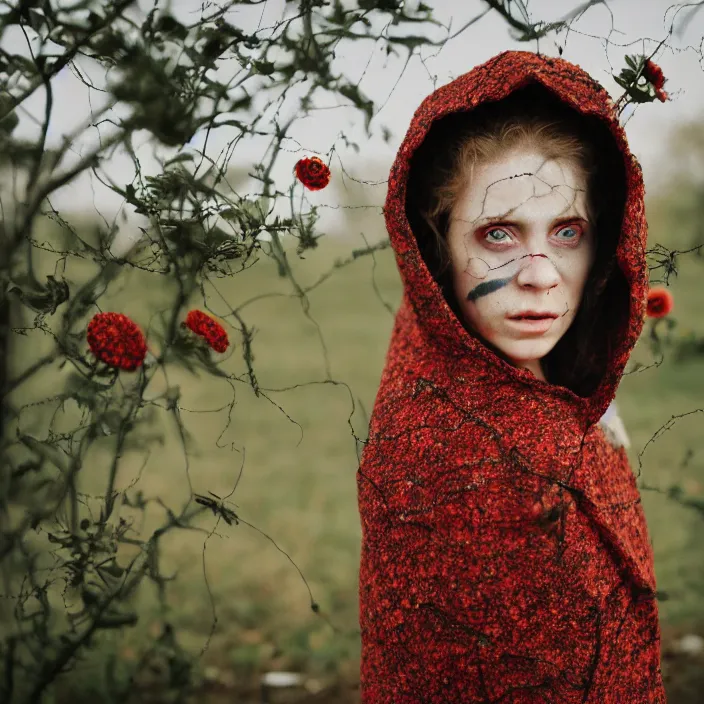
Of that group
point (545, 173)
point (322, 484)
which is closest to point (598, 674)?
point (545, 173)

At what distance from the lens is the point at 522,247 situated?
1445mm

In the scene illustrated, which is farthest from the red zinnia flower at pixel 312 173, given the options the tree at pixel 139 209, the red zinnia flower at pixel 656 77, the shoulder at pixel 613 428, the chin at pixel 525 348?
the shoulder at pixel 613 428

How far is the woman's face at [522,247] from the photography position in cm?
143

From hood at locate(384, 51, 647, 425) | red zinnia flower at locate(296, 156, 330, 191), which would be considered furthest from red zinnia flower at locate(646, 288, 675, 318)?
red zinnia flower at locate(296, 156, 330, 191)

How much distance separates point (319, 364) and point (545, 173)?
19.4 ft

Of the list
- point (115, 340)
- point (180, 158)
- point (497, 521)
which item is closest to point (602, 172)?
point (497, 521)

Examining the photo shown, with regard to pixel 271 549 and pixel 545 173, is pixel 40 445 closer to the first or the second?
pixel 545 173

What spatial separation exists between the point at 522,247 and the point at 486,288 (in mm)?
101

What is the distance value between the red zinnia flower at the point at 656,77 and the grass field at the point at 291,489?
1.99 ft

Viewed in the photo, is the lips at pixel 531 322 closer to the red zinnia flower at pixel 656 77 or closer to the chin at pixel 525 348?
the chin at pixel 525 348

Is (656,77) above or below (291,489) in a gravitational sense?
above

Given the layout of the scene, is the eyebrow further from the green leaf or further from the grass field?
the green leaf

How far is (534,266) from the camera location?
56.1 inches

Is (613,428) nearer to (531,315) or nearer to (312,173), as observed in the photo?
(531,315)
